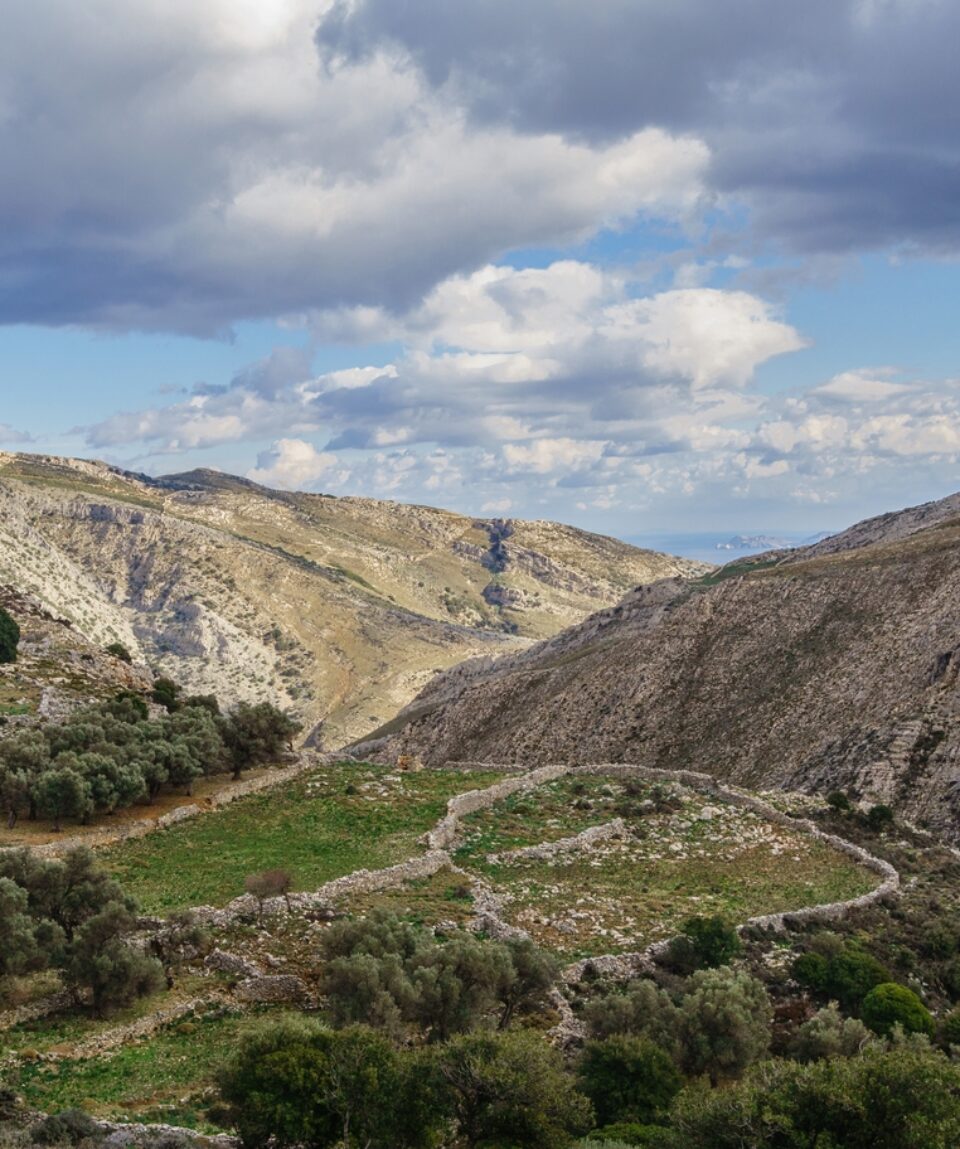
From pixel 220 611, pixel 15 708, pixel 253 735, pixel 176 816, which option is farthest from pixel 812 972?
pixel 220 611

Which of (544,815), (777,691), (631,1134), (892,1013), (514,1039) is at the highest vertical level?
(777,691)

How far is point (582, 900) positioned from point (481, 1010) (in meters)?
9.84

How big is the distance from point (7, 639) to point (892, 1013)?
45.0m

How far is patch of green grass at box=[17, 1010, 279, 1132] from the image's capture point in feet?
63.5

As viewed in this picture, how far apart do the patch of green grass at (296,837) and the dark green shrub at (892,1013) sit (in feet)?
46.2

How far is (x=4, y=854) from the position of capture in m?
26.4

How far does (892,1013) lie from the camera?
27.7 metres

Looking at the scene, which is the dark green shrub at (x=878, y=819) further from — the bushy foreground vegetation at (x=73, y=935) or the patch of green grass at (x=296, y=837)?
the bushy foreground vegetation at (x=73, y=935)

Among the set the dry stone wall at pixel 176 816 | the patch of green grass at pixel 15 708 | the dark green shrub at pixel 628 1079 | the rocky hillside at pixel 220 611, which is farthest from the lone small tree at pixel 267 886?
the rocky hillside at pixel 220 611

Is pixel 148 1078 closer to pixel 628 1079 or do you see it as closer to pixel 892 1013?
pixel 628 1079

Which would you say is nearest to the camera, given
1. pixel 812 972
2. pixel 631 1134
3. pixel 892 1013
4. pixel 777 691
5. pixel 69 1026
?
pixel 631 1134

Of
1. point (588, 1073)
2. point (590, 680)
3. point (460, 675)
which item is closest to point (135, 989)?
point (588, 1073)

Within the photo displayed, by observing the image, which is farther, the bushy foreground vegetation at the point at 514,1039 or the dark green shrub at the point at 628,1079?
the dark green shrub at the point at 628,1079

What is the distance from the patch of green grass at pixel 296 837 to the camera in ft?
103
